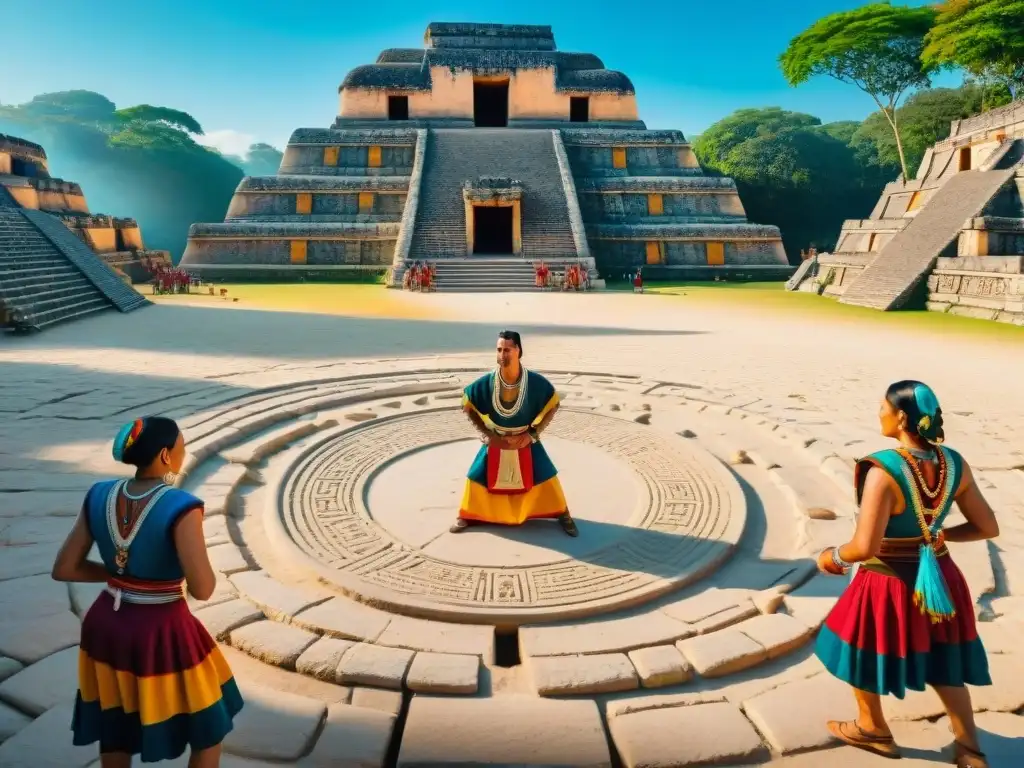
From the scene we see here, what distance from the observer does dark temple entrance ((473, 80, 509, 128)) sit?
3683 centimetres

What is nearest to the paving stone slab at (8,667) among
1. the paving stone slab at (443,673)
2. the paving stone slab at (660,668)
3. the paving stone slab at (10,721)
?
the paving stone slab at (10,721)

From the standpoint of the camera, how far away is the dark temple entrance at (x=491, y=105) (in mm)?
36825

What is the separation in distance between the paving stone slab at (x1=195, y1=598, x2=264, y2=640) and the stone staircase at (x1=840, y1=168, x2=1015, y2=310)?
60.5ft

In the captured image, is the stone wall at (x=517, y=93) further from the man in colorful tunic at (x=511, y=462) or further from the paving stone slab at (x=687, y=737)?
the paving stone slab at (x=687, y=737)

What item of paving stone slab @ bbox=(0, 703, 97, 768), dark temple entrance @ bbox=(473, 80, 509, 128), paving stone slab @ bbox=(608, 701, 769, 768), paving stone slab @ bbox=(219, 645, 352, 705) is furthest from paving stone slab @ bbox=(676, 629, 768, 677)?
dark temple entrance @ bbox=(473, 80, 509, 128)

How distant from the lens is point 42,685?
299cm

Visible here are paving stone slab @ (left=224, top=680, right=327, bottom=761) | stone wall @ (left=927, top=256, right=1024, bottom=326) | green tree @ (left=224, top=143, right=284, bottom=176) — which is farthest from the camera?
green tree @ (left=224, top=143, right=284, bottom=176)

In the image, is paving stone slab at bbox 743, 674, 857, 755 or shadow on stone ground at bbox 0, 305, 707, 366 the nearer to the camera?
paving stone slab at bbox 743, 674, 857, 755

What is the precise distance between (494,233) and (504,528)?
25.3 metres

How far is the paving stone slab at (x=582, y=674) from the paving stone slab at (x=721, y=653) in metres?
0.31

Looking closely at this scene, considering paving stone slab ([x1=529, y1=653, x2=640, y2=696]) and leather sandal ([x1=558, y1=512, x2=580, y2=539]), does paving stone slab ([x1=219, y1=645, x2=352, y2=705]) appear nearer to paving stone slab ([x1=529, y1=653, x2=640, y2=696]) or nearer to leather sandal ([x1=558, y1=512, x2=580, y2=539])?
paving stone slab ([x1=529, y1=653, x2=640, y2=696])

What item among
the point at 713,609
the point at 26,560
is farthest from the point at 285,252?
the point at 713,609

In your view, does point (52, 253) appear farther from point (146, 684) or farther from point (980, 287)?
point (980, 287)

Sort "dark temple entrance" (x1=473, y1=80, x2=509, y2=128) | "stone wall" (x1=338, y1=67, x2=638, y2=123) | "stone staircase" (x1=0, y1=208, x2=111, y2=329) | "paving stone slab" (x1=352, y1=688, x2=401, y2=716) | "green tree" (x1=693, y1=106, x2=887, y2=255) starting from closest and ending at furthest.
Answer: "paving stone slab" (x1=352, y1=688, x2=401, y2=716)
"stone staircase" (x1=0, y1=208, x2=111, y2=329)
"stone wall" (x1=338, y1=67, x2=638, y2=123)
"dark temple entrance" (x1=473, y1=80, x2=509, y2=128)
"green tree" (x1=693, y1=106, x2=887, y2=255)
